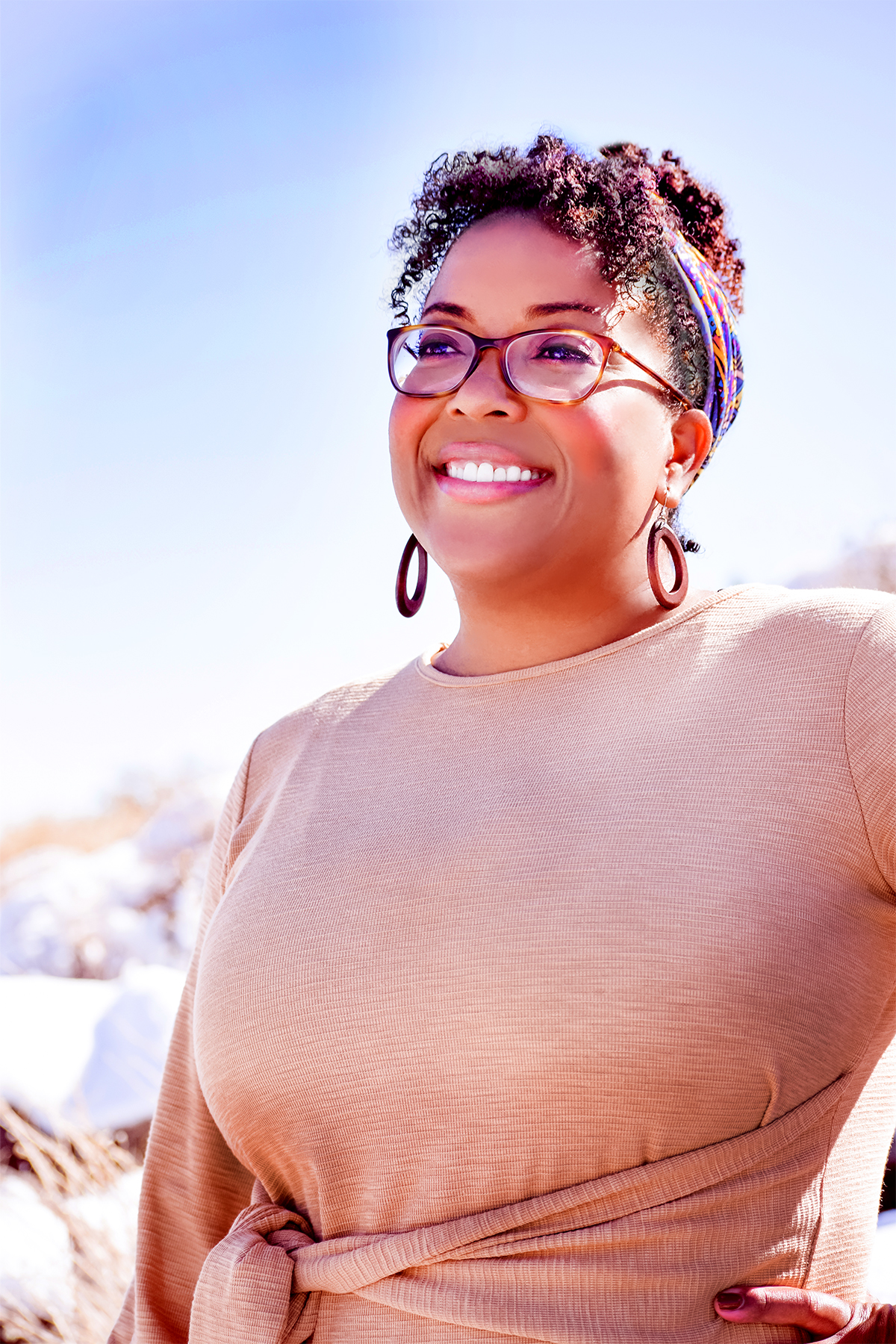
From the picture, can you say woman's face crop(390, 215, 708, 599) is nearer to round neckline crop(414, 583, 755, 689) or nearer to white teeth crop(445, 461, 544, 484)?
white teeth crop(445, 461, 544, 484)

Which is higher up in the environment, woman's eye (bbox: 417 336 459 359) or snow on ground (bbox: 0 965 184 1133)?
woman's eye (bbox: 417 336 459 359)

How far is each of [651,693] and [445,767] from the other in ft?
1.08

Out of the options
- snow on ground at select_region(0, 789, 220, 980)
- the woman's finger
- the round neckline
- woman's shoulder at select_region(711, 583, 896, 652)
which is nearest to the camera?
the woman's finger

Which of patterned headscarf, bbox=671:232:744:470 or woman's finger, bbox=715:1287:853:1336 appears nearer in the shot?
woman's finger, bbox=715:1287:853:1336

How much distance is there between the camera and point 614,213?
1780mm

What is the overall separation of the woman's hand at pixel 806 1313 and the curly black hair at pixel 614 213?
3.70ft

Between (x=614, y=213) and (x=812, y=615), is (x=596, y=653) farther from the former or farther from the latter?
(x=614, y=213)

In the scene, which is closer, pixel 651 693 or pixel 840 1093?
pixel 840 1093

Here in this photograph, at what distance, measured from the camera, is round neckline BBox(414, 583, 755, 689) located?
168 cm

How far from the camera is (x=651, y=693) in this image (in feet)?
5.28

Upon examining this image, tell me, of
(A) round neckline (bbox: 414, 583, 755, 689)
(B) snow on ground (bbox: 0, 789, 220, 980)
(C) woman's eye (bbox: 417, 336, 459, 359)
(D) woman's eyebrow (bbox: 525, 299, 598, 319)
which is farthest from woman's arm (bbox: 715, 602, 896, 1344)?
(B) snow on ground (bbox: 0, 789, 220, 980)

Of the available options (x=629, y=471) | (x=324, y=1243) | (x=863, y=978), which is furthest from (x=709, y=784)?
(x=324, y=1243)

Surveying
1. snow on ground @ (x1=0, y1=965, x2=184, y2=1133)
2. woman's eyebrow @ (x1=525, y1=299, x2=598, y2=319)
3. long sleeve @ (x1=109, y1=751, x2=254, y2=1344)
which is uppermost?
woman's eyebrow @ (x1=525, y1=299, x2=598, y2=319)

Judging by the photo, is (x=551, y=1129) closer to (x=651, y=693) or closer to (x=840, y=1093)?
(x=840, y=1093)
